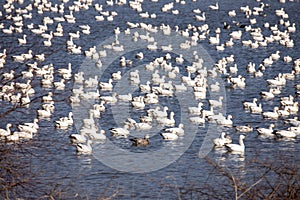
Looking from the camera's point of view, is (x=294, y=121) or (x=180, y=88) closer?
(x=294, y=121)

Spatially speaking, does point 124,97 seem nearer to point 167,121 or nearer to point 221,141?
point 167,121

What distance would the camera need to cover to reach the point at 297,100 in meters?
29.1

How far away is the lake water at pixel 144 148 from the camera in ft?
51.6

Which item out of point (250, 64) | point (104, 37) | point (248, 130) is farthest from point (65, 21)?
point (248, 130)

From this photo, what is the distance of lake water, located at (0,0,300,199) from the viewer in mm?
15740

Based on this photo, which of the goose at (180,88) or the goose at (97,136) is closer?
the goose at (97,136)

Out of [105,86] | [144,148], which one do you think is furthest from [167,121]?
[105,86]

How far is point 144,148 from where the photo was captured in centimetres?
2272

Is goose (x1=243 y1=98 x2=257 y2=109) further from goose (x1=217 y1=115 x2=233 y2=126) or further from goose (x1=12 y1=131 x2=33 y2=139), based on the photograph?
goose (x1=12 y1=131 x2=33 y2=139)

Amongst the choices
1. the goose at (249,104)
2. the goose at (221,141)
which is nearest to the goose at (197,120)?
the goose at (249,104)

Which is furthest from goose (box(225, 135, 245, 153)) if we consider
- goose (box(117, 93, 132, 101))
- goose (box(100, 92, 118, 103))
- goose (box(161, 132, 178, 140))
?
goose (box(100, 92, 118, 103))

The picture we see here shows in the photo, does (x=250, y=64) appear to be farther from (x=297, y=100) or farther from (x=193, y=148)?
(x=193, y=148)

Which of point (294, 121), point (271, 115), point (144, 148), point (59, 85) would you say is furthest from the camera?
point (59, 85)

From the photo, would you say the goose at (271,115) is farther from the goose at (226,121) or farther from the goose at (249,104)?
the goose at (226,121)
